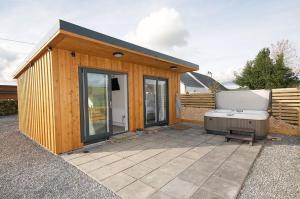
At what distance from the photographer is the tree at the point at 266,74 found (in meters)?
12.4

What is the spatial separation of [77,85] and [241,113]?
4.50 meters

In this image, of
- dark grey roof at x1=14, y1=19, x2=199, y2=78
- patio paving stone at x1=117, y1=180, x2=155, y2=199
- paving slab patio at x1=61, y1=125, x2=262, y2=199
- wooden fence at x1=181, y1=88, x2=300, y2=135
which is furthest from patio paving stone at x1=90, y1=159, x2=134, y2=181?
wooden fence at x1=181, y1=88, x2=300, y2=135

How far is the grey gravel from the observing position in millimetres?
2022

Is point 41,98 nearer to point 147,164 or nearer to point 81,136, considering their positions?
point 81,136

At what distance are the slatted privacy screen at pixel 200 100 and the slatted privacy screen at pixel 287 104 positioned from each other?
2.67 meters

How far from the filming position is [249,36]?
6559mm

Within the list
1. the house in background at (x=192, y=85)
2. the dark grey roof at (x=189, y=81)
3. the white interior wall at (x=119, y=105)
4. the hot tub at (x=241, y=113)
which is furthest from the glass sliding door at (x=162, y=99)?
the dark grey roof at (x=189, y=81)

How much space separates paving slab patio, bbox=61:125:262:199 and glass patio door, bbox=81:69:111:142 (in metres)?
0.39

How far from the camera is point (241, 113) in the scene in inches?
184

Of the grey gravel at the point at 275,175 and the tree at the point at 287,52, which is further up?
the tree at the point at 287,52

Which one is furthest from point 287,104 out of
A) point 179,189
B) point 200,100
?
point 179,189

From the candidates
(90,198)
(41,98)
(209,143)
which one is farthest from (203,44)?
(90,198)

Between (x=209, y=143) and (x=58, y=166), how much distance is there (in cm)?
340

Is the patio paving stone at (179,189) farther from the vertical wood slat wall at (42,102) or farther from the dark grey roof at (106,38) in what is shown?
the dark grey roof at (106,38)
